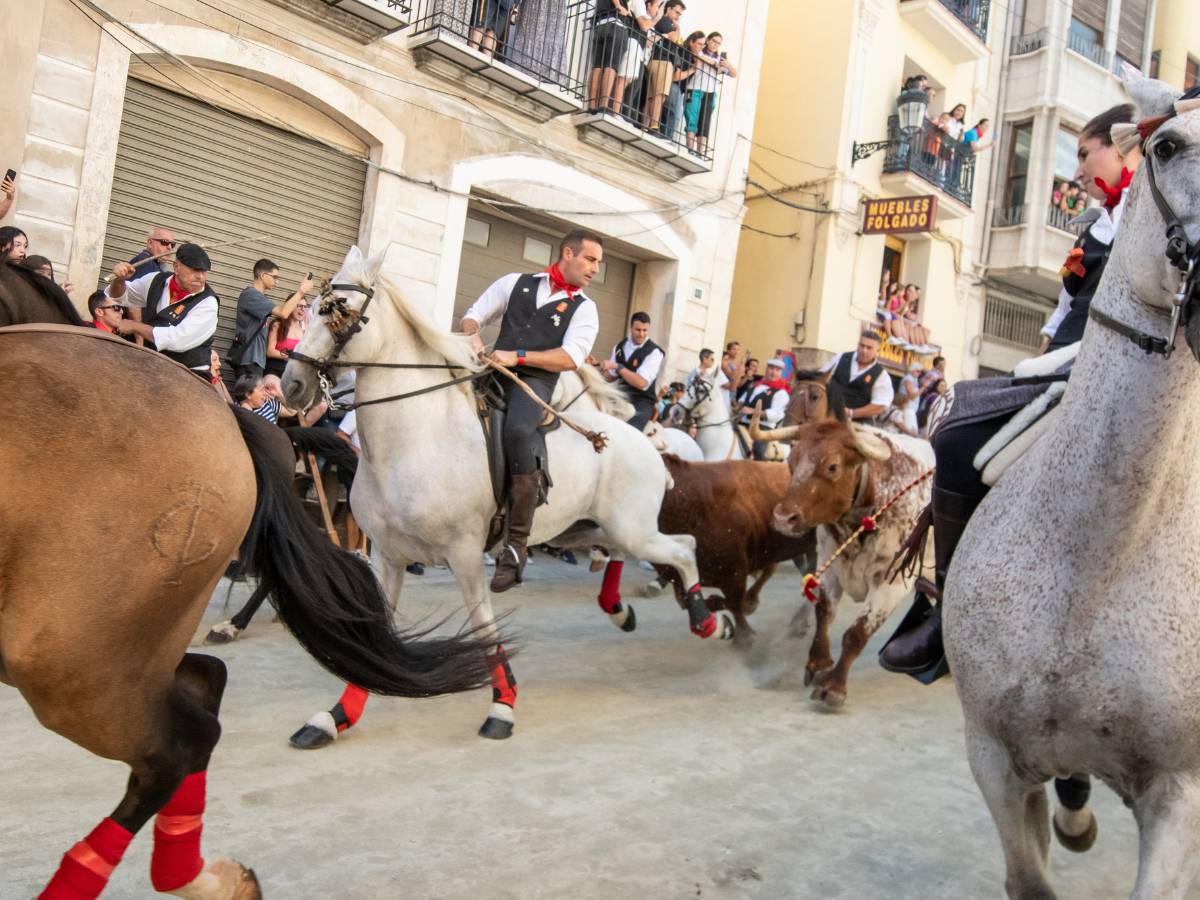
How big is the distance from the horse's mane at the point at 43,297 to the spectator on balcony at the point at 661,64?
448 inches

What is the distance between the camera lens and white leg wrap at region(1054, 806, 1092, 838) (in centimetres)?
325

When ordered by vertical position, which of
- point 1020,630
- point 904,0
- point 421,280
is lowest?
point 1020,630

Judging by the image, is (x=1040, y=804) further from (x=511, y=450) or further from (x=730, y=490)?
(x=730, y=490)

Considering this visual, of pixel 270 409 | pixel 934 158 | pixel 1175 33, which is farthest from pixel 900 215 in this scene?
pixel 270 409

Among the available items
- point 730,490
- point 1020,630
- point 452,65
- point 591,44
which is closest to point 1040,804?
point 1020,630

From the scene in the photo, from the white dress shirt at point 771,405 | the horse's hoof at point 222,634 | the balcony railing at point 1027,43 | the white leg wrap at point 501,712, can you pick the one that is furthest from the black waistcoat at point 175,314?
the balcony railing at point 1027,43

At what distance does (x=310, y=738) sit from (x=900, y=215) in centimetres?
1463

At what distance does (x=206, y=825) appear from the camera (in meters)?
3.34

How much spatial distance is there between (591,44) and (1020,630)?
11.7 meters

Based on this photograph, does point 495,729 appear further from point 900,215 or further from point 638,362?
point 900,215

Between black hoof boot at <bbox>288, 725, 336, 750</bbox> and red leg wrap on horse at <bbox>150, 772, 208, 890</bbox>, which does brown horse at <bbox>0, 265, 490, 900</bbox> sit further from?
black hoof boot at <bbox>288, 725, 336, 750</bbox>

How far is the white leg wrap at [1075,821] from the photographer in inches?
128

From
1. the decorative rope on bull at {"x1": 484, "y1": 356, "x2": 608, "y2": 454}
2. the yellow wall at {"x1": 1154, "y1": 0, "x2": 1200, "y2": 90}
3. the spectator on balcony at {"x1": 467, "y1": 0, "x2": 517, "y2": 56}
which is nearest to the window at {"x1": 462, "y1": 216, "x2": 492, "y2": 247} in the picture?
the spectator on balcony at {"x1": 467, "y1": 0, "x2": 517, "y2": 56}

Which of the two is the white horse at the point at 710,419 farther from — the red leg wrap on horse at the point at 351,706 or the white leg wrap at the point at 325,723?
the white leg wrap at the point at 325,723
